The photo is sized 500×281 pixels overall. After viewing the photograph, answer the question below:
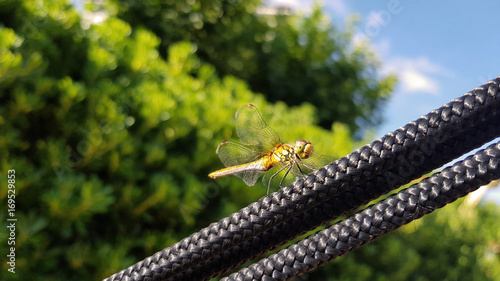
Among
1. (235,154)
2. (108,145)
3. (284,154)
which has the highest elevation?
(284,154)

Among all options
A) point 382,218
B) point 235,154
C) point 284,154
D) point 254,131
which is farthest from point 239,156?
point 382,218

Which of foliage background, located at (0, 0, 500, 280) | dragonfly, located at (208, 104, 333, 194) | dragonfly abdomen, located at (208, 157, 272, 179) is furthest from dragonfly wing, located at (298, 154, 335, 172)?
foliage background, located at (0, 0, 500, 280)

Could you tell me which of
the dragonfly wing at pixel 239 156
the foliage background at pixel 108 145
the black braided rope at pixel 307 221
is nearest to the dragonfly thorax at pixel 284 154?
the dragonfly wing at pixel 239 156

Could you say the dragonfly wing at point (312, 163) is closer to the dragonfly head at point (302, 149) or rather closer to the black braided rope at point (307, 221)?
the dragonfly head at point (302, 149)

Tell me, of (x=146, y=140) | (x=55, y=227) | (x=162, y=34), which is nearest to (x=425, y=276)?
(x=146, y=140)

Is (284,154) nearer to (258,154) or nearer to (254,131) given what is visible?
(258,154)

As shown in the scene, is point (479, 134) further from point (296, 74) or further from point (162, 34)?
point (296, 74)
